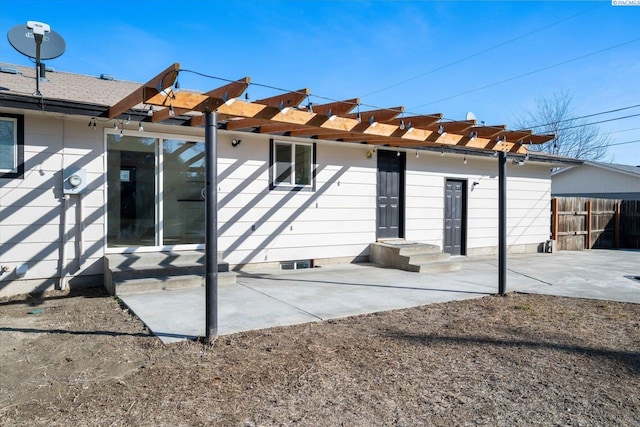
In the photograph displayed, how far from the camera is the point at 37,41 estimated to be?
19.8ft

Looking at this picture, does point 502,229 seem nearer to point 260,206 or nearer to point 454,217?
point 260,206

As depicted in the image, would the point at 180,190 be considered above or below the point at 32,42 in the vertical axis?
below

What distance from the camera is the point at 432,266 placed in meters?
8.30

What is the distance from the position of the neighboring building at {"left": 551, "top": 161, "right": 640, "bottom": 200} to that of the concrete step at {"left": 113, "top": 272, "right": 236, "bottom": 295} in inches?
688

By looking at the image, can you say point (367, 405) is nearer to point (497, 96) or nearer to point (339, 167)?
point (339, 167)

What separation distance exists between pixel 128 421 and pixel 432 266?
21.5 ft

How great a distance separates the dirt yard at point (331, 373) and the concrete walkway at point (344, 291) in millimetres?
325

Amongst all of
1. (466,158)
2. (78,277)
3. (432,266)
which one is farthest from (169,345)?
(466,158)

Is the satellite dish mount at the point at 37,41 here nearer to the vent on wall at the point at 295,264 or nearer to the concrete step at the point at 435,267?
the vent on wall at the point at 295,264

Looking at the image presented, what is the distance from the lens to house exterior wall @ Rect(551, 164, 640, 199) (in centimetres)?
1955

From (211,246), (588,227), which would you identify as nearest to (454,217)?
(588,227)

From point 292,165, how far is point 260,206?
3.47 feet

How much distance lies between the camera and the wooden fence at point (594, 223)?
1327 centimetres

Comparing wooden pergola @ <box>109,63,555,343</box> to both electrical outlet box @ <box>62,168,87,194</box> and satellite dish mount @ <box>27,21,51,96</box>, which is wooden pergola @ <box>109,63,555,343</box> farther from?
satellite dish mount @ <box>27,21,51,96</box>
